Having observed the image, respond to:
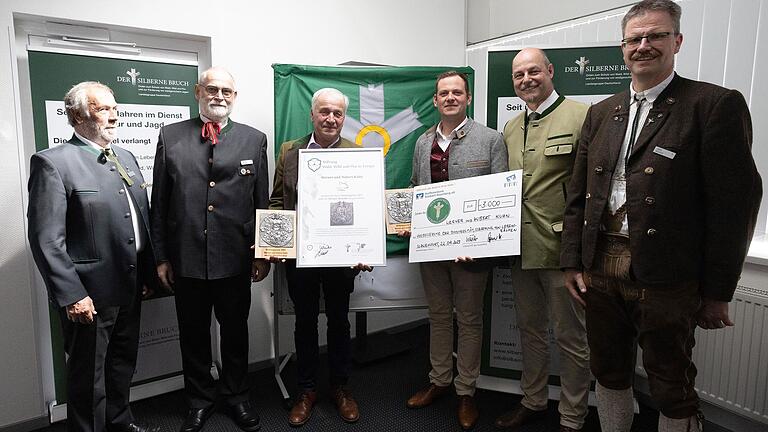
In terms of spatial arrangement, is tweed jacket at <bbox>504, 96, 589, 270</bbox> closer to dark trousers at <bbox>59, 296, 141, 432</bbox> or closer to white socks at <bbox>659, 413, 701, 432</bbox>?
white socks at <bbox>659, 413, 701, 432</bbox>

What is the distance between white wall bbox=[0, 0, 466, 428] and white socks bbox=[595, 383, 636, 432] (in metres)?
2.08

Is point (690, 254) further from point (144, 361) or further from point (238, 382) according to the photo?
point (144, 361)

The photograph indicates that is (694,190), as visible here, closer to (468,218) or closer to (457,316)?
(468,218)

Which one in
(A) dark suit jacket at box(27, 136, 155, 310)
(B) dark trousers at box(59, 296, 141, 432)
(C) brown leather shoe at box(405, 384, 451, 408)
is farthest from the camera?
(C) brown leather shoe at box(405, 384, 451, 408)

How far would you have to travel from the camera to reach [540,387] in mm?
2441

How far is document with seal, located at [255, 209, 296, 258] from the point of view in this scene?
7.37 ft

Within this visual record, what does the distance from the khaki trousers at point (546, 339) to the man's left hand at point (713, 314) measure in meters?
0.58

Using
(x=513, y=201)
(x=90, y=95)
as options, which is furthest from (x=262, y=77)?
(x=513, y=201)

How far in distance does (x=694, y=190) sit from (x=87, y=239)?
2364mm

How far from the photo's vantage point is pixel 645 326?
5.34 ft

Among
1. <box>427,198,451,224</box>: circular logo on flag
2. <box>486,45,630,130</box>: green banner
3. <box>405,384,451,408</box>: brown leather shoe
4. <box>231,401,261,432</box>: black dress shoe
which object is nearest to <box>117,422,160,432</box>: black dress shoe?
<box>231,401,261,432</box>: black dress shoe

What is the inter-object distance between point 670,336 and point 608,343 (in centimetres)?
26

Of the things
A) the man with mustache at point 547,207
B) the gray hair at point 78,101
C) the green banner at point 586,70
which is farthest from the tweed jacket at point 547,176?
the gray hair at point 78,101

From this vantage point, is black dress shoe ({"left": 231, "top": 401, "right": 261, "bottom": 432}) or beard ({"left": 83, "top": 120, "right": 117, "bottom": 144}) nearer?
beard ({"left": 83, "top": 120, "right": 117, "bottom": 144})
